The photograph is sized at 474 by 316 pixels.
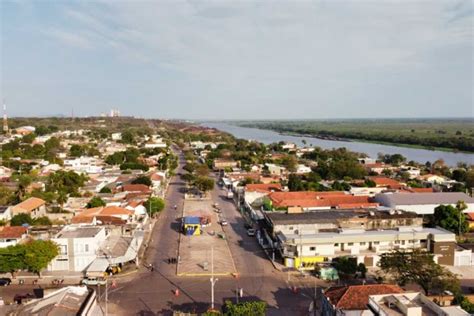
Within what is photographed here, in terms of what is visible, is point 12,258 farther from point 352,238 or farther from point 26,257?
point 352,238

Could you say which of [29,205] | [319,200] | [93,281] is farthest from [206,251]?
[29,205]

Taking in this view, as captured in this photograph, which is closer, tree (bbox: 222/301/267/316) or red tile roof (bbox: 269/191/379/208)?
tree (bbox: 222/301/267/316)

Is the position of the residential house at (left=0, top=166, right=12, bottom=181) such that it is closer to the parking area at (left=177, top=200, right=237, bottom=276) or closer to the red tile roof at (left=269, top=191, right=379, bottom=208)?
the parking area at (left=177, top=200, right=237, bottom=276)

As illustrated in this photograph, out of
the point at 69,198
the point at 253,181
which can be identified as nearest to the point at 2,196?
the point at 69,198

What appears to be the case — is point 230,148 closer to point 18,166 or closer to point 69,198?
point 18,166

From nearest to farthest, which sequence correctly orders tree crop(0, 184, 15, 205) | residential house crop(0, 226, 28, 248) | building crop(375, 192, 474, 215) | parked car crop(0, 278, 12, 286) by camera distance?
parked car crop(0, 278, 12, 286)
residential house crop(0, 226, 28, 248)
building crop(375, 192, 474, 215)
tree crop(0, 184, 15, 205)

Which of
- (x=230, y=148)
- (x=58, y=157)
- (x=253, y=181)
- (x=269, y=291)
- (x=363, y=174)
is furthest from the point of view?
(x=230, y=148)

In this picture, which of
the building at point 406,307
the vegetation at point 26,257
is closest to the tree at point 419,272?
the building at point 406,307

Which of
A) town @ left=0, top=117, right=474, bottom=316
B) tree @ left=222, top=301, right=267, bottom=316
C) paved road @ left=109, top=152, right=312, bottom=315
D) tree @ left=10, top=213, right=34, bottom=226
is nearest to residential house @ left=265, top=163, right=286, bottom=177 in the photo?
town @ left=0, top=117, right=474, bottom=316
